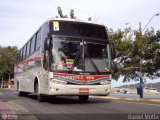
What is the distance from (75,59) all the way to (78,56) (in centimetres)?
19

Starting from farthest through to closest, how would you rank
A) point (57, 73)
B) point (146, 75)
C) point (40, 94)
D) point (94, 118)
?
point (146, 75)
point (40, 94)
point (57, 73)
point (94, 118)

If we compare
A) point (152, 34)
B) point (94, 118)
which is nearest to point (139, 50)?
point (152, 34)

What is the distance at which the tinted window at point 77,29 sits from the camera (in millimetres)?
16781

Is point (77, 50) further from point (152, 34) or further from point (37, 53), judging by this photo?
point (152, 34)

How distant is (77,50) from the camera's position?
16.6 m

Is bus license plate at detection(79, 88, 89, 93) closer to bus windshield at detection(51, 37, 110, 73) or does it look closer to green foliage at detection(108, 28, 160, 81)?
bus windshield at detection(51, 37, 110, 73)

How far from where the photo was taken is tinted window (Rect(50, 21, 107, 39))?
1678cm

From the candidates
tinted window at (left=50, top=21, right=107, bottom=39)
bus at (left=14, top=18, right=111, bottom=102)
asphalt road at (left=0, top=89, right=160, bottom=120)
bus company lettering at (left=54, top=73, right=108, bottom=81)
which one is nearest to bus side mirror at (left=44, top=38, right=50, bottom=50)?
bus at (left=14, top=18, right=111, bottom=102)

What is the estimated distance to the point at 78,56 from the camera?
16516 mm

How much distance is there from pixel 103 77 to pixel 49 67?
2321 mm

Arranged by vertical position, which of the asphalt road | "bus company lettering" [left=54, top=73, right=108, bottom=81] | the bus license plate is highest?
"bus company lettering" [left=54, top=73, right=108, bottom=81]

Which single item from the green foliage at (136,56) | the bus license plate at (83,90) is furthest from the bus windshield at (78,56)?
the green foliage at (136,56)

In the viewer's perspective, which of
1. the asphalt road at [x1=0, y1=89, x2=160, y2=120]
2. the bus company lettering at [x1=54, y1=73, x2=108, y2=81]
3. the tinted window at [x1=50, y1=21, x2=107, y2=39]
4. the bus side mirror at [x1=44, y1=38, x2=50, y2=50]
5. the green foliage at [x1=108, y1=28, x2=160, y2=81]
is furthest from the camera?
the green foliage at [x1=108, y1=28, x2=160, y2=81]

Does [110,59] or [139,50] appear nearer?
[110,59]
